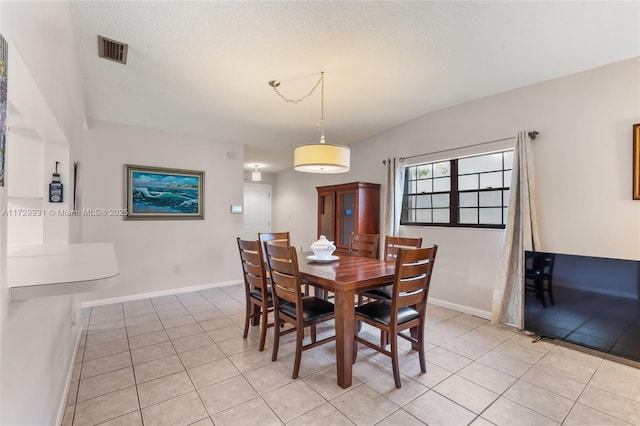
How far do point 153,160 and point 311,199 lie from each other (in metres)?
3.00

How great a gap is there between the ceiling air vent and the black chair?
3.96 metres

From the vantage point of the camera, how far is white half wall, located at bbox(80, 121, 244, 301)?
3.71 metres

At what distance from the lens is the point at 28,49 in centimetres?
101

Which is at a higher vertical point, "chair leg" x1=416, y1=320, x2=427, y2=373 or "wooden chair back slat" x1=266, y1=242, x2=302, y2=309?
"wooden chair back slat" x1=266, y1=242, x2=302, y2=309

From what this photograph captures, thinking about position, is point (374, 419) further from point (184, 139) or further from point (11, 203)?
point (184, 139)

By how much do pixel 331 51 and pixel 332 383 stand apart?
255 centimetres

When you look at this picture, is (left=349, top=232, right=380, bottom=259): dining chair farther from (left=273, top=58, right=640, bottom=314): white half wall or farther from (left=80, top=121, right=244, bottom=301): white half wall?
(left=80, top=121, right=244, bottom=301): white half wall

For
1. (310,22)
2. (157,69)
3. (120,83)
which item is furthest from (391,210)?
(120,83)

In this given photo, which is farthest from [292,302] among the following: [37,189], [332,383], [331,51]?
[331,51]

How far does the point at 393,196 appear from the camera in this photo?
418 cm

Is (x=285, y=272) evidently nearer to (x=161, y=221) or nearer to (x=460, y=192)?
(x=460, y=192)

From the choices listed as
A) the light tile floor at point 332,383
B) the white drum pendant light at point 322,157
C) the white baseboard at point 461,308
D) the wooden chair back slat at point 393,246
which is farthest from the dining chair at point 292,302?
the white baseboard at point 461,308

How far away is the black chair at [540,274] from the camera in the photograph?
2.64 metres

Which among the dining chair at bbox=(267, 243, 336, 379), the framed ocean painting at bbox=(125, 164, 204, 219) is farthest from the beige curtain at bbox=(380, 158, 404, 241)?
the framed ocean painting at bbox=(125, 164, 204, 219)
